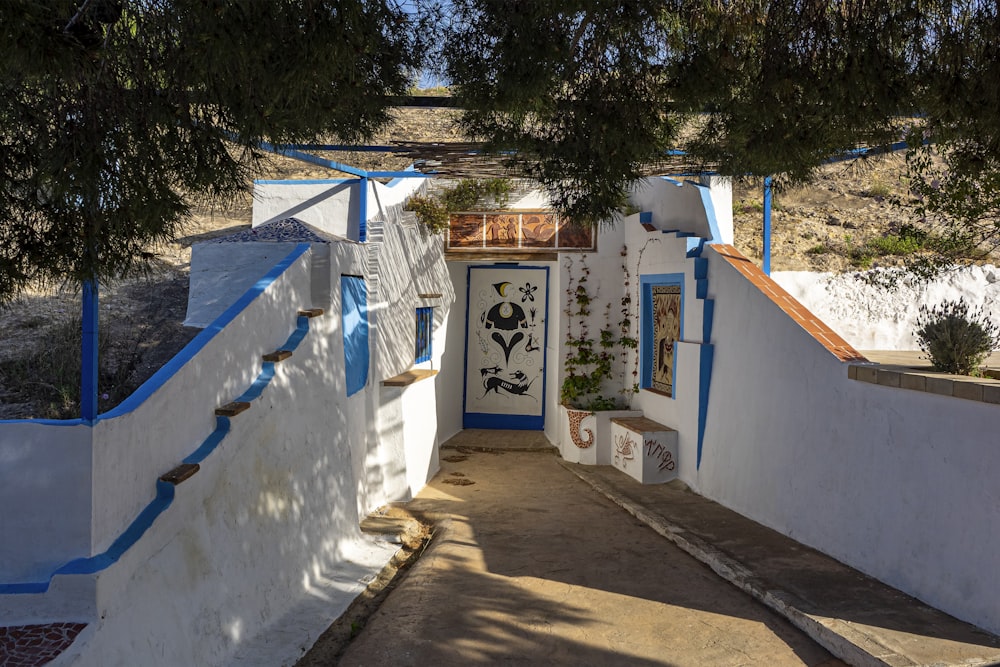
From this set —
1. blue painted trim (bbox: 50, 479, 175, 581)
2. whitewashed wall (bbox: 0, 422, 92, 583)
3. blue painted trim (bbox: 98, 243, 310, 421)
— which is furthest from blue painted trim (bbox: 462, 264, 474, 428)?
whitewashed wall (bbox: 0, 422, 92, 583)

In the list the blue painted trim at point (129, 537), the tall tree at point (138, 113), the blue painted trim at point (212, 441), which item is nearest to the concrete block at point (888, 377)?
the tall tree at point (138, 113)

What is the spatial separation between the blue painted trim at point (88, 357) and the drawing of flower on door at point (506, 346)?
35.4 ft

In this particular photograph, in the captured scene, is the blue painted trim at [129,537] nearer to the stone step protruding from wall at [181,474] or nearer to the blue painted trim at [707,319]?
the stone step protruding from wall at [181,474]

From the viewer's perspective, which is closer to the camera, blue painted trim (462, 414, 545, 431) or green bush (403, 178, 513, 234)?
green bush (403, 178, 513, 234)

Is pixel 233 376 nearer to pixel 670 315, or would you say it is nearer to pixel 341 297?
pixel 341 297

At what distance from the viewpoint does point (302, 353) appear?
6.82 m

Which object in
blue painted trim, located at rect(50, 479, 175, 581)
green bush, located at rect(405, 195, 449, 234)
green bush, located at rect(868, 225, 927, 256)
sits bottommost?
blue painted trim, located at rect(50, 479, 175, 581)

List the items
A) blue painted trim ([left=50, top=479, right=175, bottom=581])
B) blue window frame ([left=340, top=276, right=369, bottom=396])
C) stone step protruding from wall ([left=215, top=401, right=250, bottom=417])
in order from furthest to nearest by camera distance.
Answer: blue window frame ([left=340, top=276, right=369, bottom=396]) → stone step protruding from wall ([left=215, top=401, right=250, bottom=417]) → blue painted trim ([left=50, top=479, right=175, bottom=581])

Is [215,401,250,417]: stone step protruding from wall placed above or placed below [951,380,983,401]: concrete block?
below

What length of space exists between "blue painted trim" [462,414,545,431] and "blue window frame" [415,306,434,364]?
3206 mm

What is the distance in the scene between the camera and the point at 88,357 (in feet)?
13.3

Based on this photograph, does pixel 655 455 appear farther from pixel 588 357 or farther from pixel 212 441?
pixel 212 441

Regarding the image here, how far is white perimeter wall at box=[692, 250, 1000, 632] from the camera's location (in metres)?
5.16

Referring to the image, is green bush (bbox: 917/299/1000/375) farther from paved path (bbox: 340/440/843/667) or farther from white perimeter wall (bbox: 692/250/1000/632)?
paved path (bbox: 340/440/843/667)
